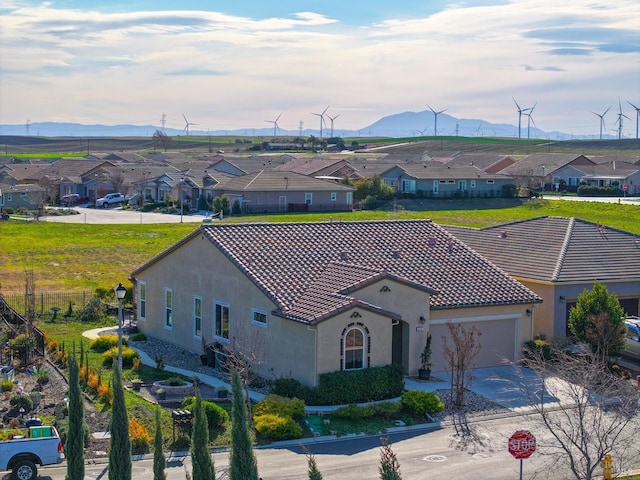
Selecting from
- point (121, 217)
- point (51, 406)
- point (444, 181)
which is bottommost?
point (121, 217)

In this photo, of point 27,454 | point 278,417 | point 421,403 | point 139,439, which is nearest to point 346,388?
point 421,403

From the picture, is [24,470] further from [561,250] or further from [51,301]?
[51,301]

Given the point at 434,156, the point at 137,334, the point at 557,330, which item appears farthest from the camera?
the point at 434,156

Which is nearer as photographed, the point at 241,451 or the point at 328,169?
the point at 241,451

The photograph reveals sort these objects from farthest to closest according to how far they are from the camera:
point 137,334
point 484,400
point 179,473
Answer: point 137,334 → point 484,400 → point 179,473

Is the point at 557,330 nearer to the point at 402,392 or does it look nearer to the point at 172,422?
the point at 402,392

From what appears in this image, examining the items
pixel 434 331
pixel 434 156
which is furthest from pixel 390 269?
pixel 434 156

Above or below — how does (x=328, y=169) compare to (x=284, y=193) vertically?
above

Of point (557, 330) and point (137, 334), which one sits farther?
point (137, 334)
